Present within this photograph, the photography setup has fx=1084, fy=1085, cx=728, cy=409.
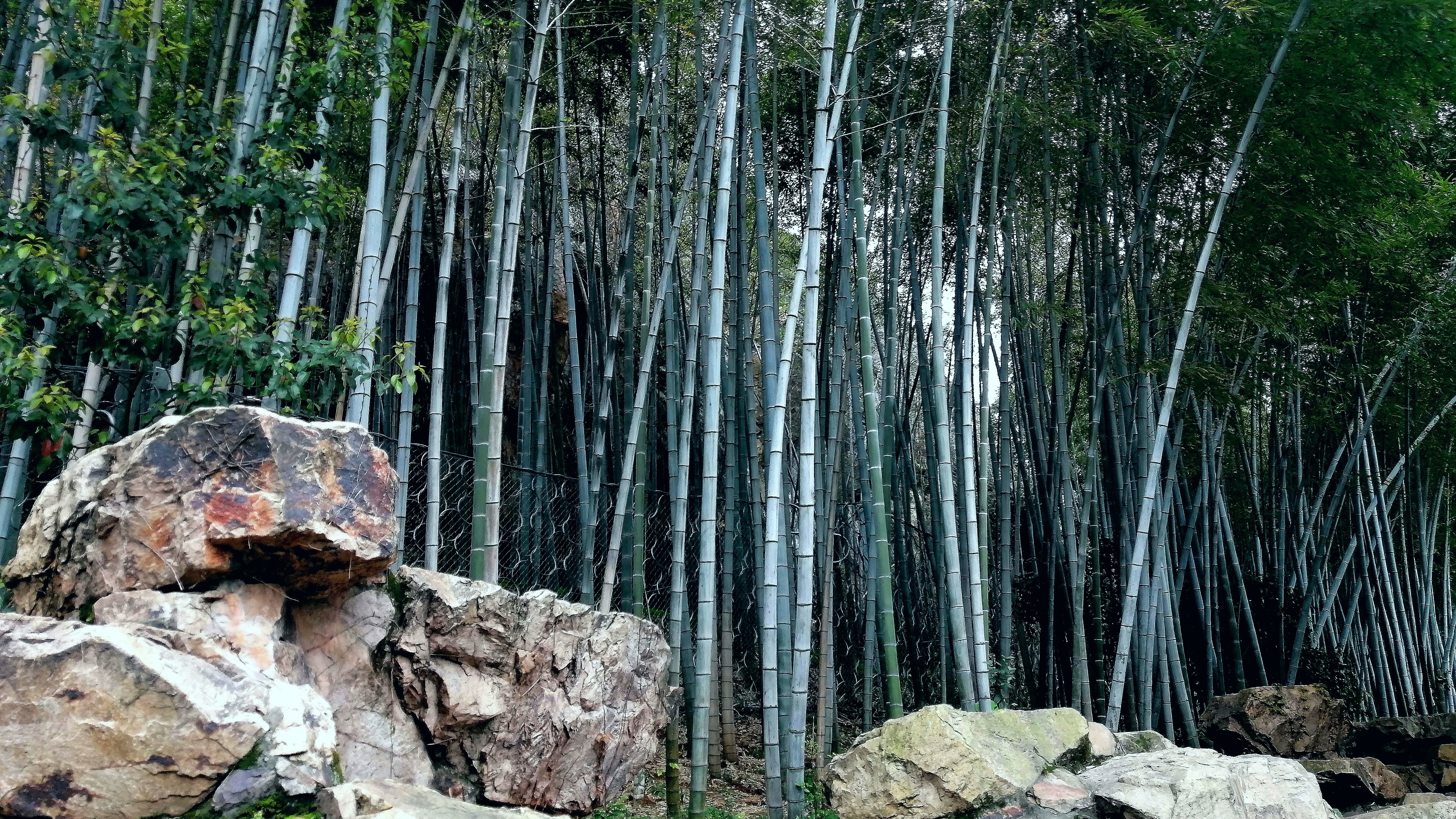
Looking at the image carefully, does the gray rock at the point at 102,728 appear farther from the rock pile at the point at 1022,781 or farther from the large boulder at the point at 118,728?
the rock pile at the point at 1022,781

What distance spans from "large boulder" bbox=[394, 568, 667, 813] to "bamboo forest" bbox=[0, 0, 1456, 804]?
0.24 m

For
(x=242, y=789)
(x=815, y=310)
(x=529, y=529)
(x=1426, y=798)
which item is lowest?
(x=1426, y=798)

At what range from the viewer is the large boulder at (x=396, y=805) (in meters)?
2.19

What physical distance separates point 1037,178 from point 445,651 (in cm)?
420

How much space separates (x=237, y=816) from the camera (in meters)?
2.15

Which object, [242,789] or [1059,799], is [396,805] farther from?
[1059,799]

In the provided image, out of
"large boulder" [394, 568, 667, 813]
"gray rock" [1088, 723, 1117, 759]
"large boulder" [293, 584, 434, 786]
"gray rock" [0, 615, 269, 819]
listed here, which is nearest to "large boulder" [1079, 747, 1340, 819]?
"gray rock" [1088, 723, 1117, 759]

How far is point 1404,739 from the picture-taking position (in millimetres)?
5738

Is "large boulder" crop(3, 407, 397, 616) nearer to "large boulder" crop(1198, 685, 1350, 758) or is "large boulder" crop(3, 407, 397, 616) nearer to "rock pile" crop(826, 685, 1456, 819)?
"rock pile" crop(826, 685, 1456, 819)

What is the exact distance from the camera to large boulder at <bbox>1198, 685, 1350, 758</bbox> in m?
5.32

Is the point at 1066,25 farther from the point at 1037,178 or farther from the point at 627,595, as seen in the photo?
the point at 627,595

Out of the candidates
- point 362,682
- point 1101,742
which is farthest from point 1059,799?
point 362,682

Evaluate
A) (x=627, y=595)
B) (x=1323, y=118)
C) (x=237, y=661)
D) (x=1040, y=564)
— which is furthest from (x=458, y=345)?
(x=1323, y=118)

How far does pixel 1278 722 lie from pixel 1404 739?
Result: 0.98 metres
